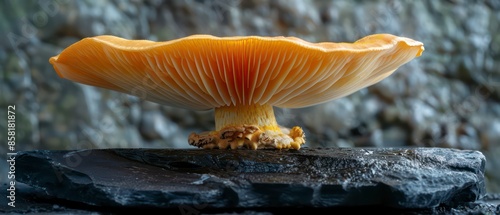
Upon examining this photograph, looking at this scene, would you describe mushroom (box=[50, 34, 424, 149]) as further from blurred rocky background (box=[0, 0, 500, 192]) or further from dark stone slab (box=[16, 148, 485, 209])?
blurred rocky background (box=[0, 0, 500, 192])

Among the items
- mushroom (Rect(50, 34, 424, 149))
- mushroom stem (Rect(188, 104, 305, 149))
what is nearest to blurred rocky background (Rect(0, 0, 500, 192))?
mushroom (Rect(50, 34, 424, 149))

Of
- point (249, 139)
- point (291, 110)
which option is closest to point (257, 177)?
point (249, 139)

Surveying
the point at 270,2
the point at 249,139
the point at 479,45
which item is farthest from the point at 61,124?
the point at 479,45

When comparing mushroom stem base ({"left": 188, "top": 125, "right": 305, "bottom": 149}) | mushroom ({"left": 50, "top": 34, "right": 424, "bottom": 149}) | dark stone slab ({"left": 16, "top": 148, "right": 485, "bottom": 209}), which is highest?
mushroom ({"left": 50, "top": 34, "right": 424, "bottom": 149})

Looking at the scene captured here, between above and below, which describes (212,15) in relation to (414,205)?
above

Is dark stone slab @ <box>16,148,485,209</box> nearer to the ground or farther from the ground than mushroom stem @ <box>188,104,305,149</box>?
nearer to the ground

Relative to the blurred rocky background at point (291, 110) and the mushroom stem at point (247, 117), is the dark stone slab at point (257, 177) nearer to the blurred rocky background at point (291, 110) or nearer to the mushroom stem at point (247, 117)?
the mushroom stem at point (247, 117)

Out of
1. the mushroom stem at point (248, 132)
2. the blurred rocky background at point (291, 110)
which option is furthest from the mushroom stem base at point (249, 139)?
the blurred rocky background at point (291, 110)

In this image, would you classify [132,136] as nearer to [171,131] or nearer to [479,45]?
[171,131]
